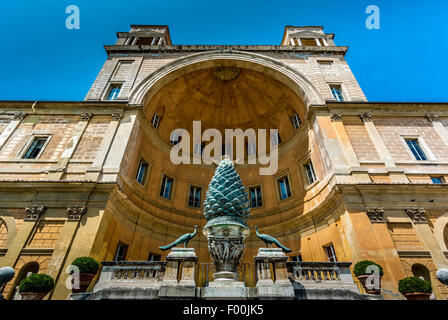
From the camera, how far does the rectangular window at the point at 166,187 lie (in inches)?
686

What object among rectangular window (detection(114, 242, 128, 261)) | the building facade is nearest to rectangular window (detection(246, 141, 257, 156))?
the building facade

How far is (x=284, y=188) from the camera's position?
17.9 m

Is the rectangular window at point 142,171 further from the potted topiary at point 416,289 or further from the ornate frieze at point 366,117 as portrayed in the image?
the ornate frieze at point 366,117

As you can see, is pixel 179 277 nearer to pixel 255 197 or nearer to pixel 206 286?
pixel 206 286

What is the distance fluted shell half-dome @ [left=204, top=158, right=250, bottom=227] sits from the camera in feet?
23.7

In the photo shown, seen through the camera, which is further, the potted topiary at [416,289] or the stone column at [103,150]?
the stone column at [103,150]

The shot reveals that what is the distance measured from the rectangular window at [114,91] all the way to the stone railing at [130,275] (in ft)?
45.6

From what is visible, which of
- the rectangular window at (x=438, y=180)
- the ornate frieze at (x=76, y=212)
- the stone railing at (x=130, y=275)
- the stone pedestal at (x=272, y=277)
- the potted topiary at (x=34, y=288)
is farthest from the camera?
the rectangular window at (x=438, y=180)

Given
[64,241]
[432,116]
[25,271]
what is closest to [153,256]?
[64,241]

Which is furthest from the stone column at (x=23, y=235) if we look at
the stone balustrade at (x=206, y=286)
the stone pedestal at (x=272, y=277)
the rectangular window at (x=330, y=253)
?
the rectangular window at (x=330, y=253)

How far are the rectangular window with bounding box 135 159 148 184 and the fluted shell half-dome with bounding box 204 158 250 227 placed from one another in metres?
9.64

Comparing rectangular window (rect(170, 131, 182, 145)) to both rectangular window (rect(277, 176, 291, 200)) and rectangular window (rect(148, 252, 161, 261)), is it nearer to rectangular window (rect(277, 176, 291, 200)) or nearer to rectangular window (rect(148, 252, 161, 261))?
rectangular window (rect(148, 252, 161, 261))

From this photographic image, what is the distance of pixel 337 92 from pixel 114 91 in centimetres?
1774

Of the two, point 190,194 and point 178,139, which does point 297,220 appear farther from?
point 178,139
